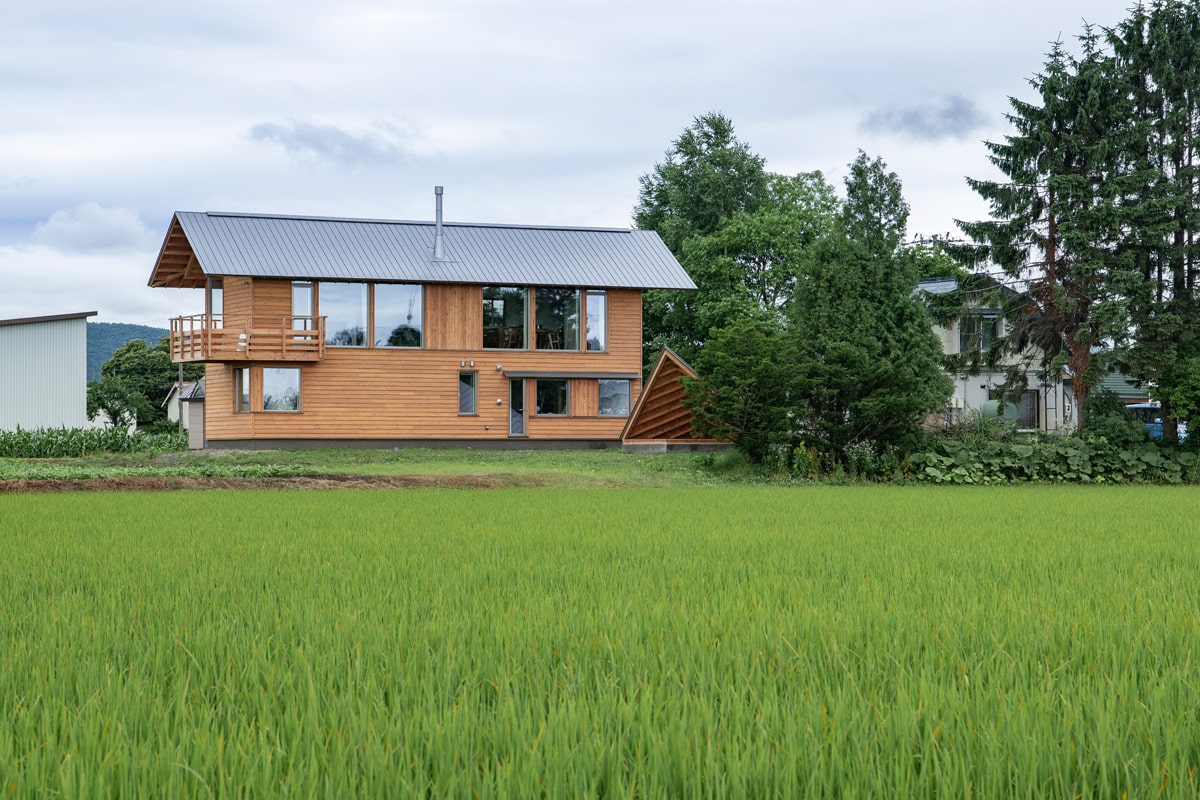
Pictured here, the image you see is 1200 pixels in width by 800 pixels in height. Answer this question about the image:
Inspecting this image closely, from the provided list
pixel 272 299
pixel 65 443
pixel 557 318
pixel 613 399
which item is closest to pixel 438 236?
pixel 557 318

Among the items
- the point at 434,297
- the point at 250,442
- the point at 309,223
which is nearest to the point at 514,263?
the point at 434,297

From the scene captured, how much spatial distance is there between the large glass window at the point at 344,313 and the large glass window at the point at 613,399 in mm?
8158

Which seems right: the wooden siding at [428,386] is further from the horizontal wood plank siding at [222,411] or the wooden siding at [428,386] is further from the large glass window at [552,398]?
the large glass window at [552,398]

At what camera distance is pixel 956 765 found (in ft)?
10.1

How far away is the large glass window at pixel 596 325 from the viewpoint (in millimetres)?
40625

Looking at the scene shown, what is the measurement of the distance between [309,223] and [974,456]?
2482 centimetres

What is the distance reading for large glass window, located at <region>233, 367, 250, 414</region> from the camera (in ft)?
124

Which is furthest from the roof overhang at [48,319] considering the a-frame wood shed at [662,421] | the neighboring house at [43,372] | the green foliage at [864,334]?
the green foliage at [864,334]

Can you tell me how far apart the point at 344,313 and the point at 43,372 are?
14.5 metres

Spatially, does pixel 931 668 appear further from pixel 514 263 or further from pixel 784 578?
Result: pixel 514 263

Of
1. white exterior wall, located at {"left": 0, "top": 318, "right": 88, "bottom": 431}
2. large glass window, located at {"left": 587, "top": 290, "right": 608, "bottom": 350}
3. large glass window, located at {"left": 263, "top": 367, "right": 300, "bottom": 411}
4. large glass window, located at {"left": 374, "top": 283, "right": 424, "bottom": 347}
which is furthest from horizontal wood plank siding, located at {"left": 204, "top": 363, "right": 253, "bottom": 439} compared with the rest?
large glass window, located at {"left": 587, "top": 290, "right": 608, "bottom": 350}

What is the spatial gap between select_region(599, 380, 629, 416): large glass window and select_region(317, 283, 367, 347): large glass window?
8158mm

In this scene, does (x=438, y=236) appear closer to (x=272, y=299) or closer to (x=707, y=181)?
(x=272, y=299)

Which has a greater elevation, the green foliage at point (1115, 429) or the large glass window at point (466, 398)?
the large glass window at point (466, 398)
